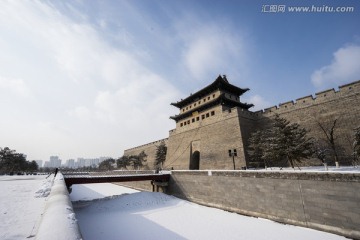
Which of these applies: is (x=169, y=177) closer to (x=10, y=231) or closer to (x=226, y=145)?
(x=226, y=145)

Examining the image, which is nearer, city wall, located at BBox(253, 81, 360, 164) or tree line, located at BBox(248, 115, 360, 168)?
tree line, located at BBox(248, 115, 360, 168)

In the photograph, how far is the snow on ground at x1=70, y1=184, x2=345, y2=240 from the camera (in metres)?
8.97

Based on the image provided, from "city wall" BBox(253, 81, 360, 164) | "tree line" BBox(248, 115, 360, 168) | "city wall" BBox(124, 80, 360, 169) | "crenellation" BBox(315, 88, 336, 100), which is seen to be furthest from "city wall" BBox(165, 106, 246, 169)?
"crenellation" BBox(315, 88, 336, 100)

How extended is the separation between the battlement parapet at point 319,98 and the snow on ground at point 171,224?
37.5 feet

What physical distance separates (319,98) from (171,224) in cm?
1498

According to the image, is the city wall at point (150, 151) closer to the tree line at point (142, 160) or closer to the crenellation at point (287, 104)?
the tree line at point (142, 160)

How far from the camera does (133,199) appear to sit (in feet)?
53.3

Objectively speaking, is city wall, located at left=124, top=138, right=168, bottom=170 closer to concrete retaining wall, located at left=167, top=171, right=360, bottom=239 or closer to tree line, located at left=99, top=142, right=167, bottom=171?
tree line, located at left=99, top=142, right=167, bottom=171

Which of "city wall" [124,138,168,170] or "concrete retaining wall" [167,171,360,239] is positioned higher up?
"city wall" [124,138,168,170]

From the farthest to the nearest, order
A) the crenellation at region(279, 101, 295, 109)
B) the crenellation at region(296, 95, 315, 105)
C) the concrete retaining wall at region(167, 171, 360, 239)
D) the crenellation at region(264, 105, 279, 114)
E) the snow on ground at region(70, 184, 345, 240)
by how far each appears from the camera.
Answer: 1. the crenellation at region(264, 105, 279, 114)
2. the crenellation at region(279, 101, 295, 109)
3. the crenellation at region(296, 95, 315, 105)
4. the snow on ground at region(70, 184, 345, 240)
5. the concrete retaining wall at region(167, 171, 360, 239)

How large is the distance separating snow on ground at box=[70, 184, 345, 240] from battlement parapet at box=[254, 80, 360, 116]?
11.4 metres

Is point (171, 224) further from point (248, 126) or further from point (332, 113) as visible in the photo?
point (332, 113)

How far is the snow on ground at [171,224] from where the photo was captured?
8.97 meters

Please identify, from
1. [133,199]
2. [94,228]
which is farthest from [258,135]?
[94,228]
